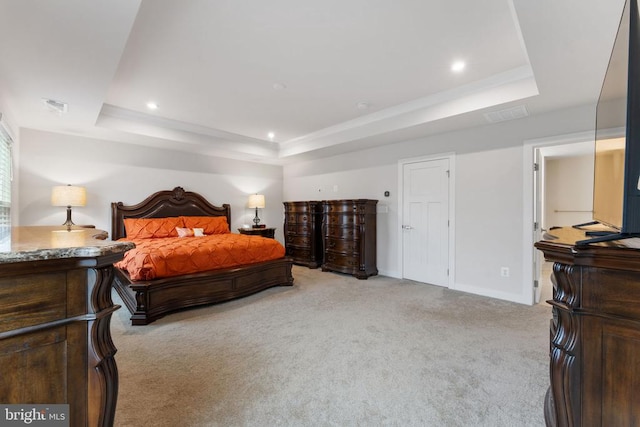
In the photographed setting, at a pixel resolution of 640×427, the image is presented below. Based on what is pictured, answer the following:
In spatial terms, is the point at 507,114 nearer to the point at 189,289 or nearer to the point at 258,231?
the point at 189,289

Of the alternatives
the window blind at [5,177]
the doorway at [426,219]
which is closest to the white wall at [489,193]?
the doorway at [426,219]

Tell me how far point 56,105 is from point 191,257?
2279 mm

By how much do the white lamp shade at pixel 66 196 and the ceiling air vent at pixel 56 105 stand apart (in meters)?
1.16

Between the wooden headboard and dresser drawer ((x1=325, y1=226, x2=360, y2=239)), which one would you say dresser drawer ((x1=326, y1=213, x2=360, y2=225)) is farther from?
the wooden headboard

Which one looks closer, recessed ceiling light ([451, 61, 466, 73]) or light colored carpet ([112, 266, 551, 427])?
light colored carpet ([112, 266, 551, 427])

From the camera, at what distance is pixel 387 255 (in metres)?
4.95

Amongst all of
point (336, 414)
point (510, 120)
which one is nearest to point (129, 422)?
point (336, 414)

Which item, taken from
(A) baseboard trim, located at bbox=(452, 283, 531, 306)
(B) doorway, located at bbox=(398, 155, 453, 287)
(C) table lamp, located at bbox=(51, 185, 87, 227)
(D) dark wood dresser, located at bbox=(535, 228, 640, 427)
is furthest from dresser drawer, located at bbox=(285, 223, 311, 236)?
(D) dark wood dresser, located at bbox=(535, 228, 640, 427)

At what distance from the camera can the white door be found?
4.21 metres

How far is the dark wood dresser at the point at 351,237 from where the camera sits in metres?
4.79

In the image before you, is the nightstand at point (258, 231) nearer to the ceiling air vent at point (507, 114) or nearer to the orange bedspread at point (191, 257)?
the orange bedspread at point (191, 257)

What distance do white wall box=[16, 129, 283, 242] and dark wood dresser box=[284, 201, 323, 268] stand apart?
1.09 m

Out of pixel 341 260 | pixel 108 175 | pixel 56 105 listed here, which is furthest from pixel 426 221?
pixel 108 175

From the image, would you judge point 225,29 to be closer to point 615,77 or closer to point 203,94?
point 203,94
